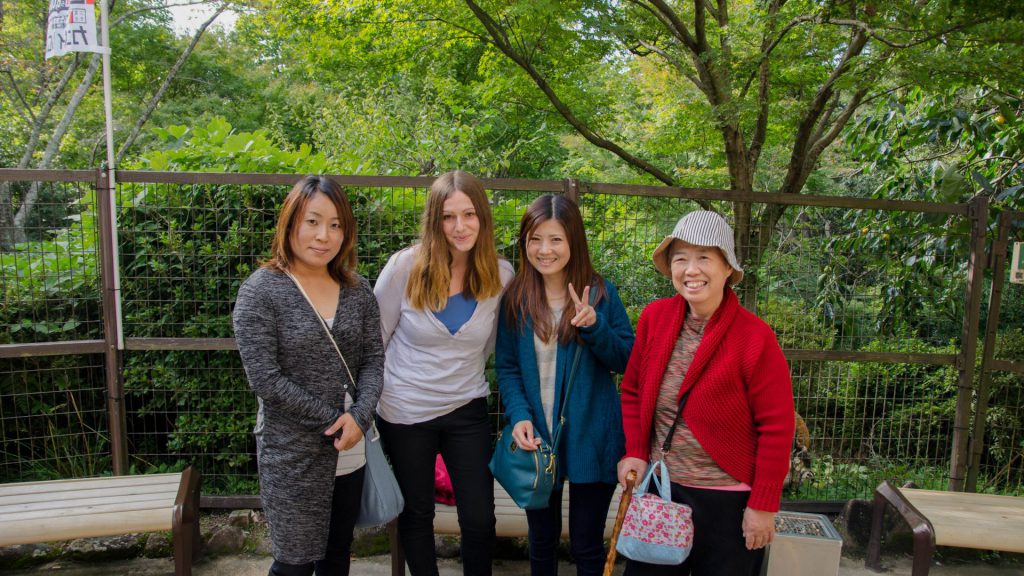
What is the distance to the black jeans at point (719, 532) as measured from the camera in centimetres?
219

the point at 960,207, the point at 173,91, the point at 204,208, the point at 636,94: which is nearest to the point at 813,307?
the point at 960,207

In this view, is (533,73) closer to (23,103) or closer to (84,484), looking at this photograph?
(84,484)

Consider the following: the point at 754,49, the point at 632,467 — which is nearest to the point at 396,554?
the point at 632,467

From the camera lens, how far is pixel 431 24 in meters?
6.14

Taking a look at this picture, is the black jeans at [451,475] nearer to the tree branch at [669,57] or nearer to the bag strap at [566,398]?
the bag strap at [566,398]

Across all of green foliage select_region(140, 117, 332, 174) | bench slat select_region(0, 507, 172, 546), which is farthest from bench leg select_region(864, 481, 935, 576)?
green foliage select_region(140, 117, 332, 174)

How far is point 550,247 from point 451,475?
40.4 inches

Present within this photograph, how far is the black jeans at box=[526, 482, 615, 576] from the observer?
102 inches

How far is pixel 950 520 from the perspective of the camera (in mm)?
3207

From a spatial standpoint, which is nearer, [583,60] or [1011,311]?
[1011,311]

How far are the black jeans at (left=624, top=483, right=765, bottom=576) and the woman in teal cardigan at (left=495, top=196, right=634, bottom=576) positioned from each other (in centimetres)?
40

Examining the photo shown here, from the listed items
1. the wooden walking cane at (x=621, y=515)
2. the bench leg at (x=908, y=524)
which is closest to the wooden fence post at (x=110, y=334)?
the wooden walking cane at (x=621, y=515)

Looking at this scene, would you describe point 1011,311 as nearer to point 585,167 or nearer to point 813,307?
point 813,307

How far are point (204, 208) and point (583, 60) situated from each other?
11.9 ft
